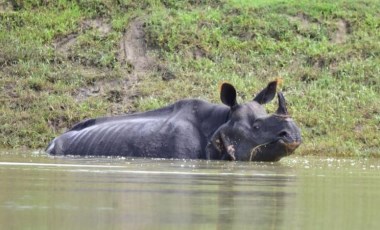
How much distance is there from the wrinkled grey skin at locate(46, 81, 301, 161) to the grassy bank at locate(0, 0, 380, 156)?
9.05ft

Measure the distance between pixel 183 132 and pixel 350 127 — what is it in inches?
189

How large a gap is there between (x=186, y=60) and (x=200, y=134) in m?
7.80

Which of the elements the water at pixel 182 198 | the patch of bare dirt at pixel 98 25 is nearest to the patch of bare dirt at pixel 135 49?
the patch of bare dirt at pixel 98 25

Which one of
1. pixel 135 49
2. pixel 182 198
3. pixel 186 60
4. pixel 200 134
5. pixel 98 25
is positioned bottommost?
pixel 200 134

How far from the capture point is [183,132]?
13.1 m

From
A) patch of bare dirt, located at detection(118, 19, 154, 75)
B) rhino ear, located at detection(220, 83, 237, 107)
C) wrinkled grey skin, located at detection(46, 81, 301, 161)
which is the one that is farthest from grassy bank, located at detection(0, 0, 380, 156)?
rhino ear, located at detection(220, 83, 237, 107)

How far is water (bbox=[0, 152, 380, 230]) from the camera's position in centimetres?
515

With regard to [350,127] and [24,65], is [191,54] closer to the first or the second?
[24,65]

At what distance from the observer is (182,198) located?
21.2 ft

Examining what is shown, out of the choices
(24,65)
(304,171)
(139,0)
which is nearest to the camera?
(304,171)

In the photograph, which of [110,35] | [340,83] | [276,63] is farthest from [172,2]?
[340,83]

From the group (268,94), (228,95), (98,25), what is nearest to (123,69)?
(98,25)

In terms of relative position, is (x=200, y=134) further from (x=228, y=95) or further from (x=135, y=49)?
(x=135, y=49)

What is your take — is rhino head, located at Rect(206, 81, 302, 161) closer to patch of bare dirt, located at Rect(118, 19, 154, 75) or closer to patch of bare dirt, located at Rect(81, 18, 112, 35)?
patch of bare dirt, located at Rect(118, 19, 154, 75)
